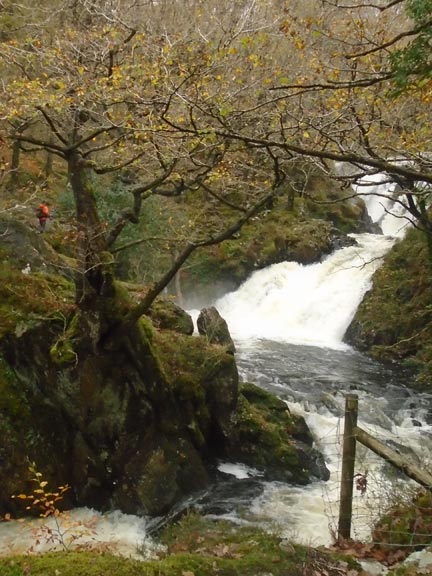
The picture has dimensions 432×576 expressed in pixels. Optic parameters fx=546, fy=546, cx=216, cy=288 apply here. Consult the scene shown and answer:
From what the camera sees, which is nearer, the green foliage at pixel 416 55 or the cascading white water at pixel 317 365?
the green foliage at pixel 416 55

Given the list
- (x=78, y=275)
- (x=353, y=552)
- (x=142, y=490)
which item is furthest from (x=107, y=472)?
(x=353, y=552)

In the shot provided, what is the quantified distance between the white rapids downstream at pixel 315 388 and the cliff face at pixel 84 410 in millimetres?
551

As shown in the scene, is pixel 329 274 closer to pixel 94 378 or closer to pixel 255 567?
pixel 94 378

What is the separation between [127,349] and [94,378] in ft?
2.16

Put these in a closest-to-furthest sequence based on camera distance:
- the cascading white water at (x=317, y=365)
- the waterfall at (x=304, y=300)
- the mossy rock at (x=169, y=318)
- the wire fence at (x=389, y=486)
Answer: the wire fence at (x=389, y=486)
the cascading white water at (x=317, y=365)
the mossy rock at (x=169, y=318)
the waterfall at (x=304, y=300)

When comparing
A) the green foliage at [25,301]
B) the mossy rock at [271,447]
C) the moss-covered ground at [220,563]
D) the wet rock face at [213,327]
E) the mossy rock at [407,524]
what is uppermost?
the green foliage at [25,301]

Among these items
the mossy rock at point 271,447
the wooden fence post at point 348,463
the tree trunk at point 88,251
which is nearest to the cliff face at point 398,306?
the mossy rock at point 271,447

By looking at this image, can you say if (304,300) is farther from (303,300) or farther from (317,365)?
(317,365)

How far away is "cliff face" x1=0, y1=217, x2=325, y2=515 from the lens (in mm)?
7750

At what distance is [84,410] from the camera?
796cm

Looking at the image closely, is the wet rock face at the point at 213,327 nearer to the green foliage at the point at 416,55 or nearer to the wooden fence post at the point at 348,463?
the wooden fence post at the point at 348,463

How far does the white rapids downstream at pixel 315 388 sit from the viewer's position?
756 centimetres

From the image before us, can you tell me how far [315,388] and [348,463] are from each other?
7736mm

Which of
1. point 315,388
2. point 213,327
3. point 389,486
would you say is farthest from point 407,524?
point 315,388
